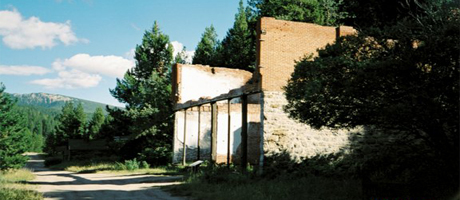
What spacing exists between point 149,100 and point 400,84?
2087 cm

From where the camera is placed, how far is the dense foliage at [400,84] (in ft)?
24.2

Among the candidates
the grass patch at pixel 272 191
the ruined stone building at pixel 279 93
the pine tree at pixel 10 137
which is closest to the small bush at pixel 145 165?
the ruined stone building at pixel 279 93

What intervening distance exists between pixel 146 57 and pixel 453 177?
2636 centimetres

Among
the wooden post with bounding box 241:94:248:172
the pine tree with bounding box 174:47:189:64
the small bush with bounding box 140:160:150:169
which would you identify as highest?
the pine tree with bounding box 174:47:189:64

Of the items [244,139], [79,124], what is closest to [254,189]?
[244,139]

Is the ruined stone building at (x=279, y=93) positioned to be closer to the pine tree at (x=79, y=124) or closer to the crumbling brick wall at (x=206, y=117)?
the crumbling brick wall at (x=206, y=117)

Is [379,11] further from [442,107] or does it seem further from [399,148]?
[442,107]

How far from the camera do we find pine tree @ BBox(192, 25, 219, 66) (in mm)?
35022

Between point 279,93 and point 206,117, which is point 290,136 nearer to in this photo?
point 279,93

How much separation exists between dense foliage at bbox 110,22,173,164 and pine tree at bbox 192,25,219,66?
172 inches

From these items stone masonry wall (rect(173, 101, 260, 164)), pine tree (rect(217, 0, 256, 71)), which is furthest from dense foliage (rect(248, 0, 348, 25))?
stone masonry wall (rect(173, 101, 260, 164))

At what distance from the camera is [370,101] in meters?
8.01

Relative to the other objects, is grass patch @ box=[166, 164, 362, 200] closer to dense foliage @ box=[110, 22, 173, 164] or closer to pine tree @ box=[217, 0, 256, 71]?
dense foliage @ box=[110, 22, 173, 164]

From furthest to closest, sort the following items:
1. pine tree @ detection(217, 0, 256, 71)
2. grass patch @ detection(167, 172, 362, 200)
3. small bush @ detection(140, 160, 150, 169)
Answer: pine tree @ detection(217, 0, 256, 71) < small bush @ detection(140, 160, 150, 169) < grass patch @ detection(167, 172, 362, 200)
